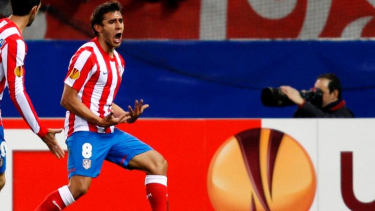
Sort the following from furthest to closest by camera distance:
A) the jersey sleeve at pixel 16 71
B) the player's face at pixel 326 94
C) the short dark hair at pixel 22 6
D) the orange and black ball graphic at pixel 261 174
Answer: the player's face at pixel 326 94 < the orange and black ball graphic at pixel 261 174 < the short dark hair at pixel 22 6 < the jersey sleeve at pixel 16 71

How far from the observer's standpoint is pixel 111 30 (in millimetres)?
5262

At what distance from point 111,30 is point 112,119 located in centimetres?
59

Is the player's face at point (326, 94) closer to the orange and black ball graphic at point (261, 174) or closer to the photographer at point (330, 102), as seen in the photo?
the photographer at point (330, 102)

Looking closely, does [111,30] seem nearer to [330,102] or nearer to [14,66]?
[14,66]

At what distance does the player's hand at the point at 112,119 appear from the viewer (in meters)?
4.98

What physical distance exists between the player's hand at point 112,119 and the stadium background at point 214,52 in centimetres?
355

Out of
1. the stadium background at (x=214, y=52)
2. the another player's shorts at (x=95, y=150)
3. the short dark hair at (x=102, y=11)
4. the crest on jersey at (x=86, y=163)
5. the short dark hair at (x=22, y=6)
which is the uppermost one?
the stadium background at (x=214, y=52)

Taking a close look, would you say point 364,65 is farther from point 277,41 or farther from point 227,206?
point 227,206

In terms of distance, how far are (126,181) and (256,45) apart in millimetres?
3185

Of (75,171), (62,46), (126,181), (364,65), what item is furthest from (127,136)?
(364,65)

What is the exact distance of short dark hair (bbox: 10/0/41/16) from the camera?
4.81 metres

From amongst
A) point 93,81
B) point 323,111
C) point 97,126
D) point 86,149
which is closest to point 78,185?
point 86,149

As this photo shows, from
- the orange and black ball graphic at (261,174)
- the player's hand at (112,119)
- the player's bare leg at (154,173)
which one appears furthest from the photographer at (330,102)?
the player's hand at (112,119)

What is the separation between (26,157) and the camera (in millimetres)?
5988
